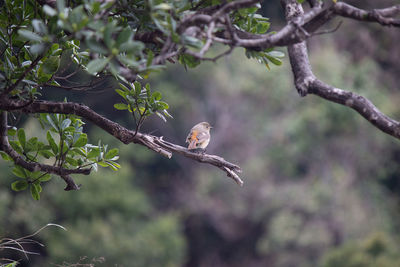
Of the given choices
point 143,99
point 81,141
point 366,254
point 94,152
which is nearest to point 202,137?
point 143,99

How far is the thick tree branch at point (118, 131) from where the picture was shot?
300 cm

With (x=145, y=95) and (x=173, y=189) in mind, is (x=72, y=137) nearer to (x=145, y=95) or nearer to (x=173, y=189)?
(x=145, y=95)

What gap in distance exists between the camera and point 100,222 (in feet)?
49.0

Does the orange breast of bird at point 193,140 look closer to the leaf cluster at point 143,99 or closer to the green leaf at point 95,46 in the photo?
the leaf cluster at point 143,99

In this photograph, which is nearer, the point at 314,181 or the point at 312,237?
the point at 312,237

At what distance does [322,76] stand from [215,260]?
27.2 ft

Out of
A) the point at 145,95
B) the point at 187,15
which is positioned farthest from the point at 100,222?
the point at 187,15

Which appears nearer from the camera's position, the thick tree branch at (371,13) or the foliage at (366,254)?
the thick tree branch at (371,13)

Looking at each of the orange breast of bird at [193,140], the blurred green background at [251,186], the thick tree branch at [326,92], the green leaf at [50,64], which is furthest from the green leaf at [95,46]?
the blurred green background at [251,186]

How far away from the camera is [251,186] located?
17.8 meters

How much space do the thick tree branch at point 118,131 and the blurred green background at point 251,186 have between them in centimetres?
930

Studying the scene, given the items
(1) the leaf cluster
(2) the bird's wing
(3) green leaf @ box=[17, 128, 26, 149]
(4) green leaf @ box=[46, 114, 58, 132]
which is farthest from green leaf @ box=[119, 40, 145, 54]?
(2) the bird's wing

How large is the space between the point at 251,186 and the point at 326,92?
15.4 meters

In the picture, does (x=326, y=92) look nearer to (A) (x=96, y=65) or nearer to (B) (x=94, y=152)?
(A) (x=96, y=65)
